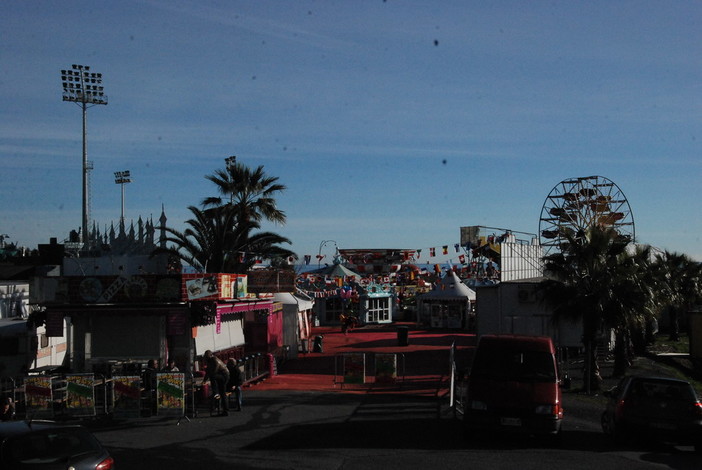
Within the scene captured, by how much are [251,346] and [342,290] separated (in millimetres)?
22915

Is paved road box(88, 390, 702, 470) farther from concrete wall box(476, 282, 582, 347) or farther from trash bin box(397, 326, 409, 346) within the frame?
trash bin box(397, 326, 409, 346)

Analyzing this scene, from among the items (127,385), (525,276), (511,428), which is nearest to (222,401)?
(127,385)

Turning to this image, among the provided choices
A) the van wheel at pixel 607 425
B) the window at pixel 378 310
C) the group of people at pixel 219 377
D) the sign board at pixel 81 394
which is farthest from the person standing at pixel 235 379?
the window at pixel 378 310

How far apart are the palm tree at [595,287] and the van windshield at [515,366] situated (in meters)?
8.69

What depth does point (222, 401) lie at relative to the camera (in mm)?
17156

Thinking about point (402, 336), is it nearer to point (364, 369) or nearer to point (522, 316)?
point (522, 316)

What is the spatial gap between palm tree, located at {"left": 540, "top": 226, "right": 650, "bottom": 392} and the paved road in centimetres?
500

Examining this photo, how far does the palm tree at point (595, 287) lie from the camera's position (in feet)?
73.4

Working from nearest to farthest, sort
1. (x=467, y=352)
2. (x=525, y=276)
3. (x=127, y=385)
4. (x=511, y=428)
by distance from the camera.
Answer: (x=511, y=428), (x=127, y=385), (x=467, y=352), (x=525, y=276)

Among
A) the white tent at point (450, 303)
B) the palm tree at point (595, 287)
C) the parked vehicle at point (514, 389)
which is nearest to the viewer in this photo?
the parked vehicle at point (514, 389)

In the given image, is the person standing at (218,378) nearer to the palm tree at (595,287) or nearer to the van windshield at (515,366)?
the van windshield at (515,366)

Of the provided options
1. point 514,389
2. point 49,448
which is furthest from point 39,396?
point 514,389

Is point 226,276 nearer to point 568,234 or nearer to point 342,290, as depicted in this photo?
point 568,234

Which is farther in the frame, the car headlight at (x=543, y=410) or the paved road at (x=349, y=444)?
the car headlight at (x=543, y=410)
